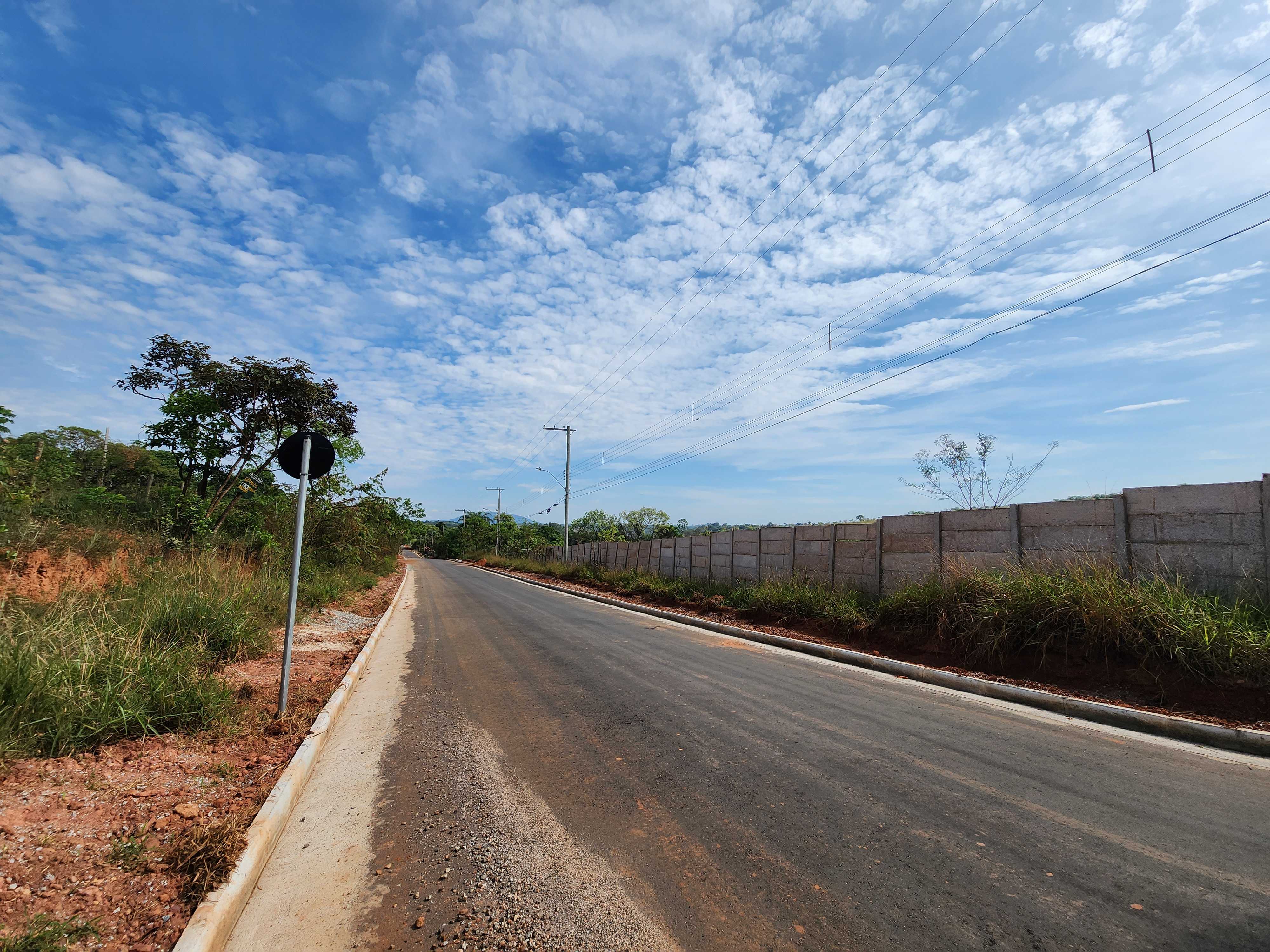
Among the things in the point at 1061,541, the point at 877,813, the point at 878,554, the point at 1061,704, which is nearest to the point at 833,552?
the point at 878,554

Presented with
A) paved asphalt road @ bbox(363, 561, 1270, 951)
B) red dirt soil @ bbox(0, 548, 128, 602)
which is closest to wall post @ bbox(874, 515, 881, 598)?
paved asphalt road @ bbox(363, 561, 1270, 951)

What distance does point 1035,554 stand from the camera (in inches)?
348

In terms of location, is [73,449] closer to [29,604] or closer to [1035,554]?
[29,604]

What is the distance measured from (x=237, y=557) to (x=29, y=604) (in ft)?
20.5

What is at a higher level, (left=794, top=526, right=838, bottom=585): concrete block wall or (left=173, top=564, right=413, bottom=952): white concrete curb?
(left=794, top=526, right=838, bottom=585): concrete block wall

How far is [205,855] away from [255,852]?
0.27 m

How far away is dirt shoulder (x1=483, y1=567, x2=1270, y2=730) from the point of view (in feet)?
18.0

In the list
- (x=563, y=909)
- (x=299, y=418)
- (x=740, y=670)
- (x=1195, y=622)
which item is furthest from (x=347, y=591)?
(x=1195, y=622)

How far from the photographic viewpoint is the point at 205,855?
2.96m

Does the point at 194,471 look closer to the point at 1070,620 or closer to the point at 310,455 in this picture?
the point at 310,455

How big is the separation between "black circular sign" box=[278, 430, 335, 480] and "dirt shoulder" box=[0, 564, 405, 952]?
2337mm

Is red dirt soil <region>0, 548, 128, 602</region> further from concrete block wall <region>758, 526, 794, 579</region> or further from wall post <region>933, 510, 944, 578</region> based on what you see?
concrete block wall <region>758, 526, 794, 579</region>

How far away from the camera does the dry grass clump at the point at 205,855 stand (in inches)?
109

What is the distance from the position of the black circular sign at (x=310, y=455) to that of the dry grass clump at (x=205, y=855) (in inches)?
123
